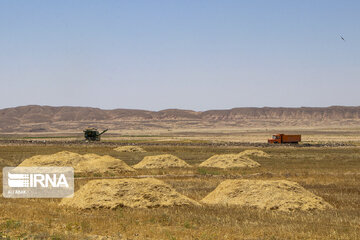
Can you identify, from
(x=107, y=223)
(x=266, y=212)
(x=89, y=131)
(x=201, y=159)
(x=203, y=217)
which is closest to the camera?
(x=107, y=223)

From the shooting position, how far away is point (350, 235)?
→ 16125mm

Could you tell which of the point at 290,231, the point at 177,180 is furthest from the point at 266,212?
the point at 177,180

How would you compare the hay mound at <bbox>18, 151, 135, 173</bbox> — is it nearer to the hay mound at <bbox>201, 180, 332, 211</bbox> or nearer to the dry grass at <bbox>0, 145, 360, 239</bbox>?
the dry grass at <bbox>0, 145, 360, 239</bbox>

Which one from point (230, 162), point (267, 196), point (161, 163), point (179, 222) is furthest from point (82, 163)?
point (179, 222)

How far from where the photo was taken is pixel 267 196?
23047 mm

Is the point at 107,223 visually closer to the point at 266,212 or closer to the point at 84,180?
the point at 266,212

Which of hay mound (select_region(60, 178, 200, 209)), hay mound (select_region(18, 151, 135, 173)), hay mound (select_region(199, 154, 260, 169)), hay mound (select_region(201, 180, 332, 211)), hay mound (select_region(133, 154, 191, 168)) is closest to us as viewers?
hay mound (select_region(60, 178, 200, 209))

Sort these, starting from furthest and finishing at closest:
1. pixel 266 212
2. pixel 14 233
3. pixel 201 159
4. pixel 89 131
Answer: pixel 89 131 → pixel 201 159 → pixel 266 212 → pixel 14 233

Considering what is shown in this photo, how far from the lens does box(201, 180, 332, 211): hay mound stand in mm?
22312

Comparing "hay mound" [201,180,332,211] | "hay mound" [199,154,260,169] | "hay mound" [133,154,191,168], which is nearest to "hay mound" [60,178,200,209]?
"hay mound" [201,180,332,211]

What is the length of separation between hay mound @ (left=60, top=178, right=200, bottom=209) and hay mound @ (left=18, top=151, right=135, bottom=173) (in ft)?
55.7

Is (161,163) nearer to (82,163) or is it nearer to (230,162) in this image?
(230,162)

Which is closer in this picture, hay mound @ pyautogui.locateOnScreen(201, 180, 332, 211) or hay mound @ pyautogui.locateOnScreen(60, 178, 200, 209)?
hay mound @ pyautogui.locateOnScreen(60, 178, 200, 209)

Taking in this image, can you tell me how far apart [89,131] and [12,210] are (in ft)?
278
